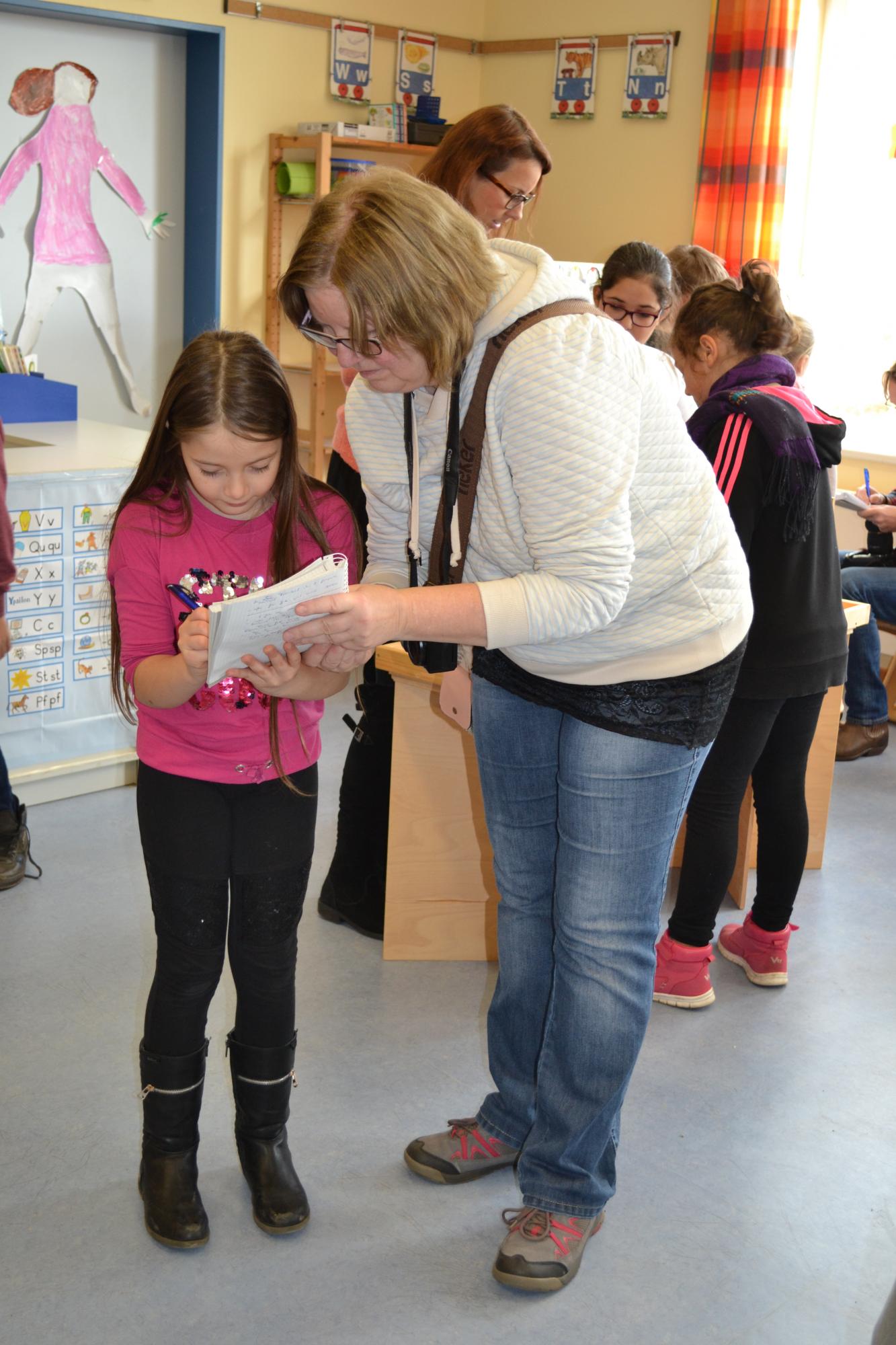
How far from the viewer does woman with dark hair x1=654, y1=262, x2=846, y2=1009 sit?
1.92 m

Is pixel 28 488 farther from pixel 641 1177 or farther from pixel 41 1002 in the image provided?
pixel 641 1177

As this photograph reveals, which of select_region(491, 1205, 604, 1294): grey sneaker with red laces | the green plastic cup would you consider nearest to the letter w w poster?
the green plastic cup

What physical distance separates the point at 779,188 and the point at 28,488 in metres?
3.02

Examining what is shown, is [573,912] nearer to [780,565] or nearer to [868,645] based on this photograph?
[780,565]

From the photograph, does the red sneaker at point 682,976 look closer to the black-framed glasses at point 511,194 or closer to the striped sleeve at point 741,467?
the striped sleeve at point 741,467

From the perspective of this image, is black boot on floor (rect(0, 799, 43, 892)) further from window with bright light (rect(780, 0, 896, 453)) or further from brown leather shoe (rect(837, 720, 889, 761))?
window with bright light (rect(780, 0, 896, 453))

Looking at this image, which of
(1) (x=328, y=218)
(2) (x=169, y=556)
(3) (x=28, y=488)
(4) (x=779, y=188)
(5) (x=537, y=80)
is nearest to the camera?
(1) (x=328, y=218)

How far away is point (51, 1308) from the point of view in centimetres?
142

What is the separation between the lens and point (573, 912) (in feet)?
4.53

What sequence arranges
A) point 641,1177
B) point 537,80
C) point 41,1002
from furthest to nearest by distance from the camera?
point 537,80
point 41,1002
point 641,1177

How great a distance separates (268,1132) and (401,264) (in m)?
1.09

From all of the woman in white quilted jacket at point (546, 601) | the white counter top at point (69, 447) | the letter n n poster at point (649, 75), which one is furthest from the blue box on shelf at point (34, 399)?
the letter n n poster at point (649, 75)

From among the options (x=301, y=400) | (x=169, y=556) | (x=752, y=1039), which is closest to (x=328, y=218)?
(x=169, y=556)

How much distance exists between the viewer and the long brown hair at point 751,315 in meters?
2.04
